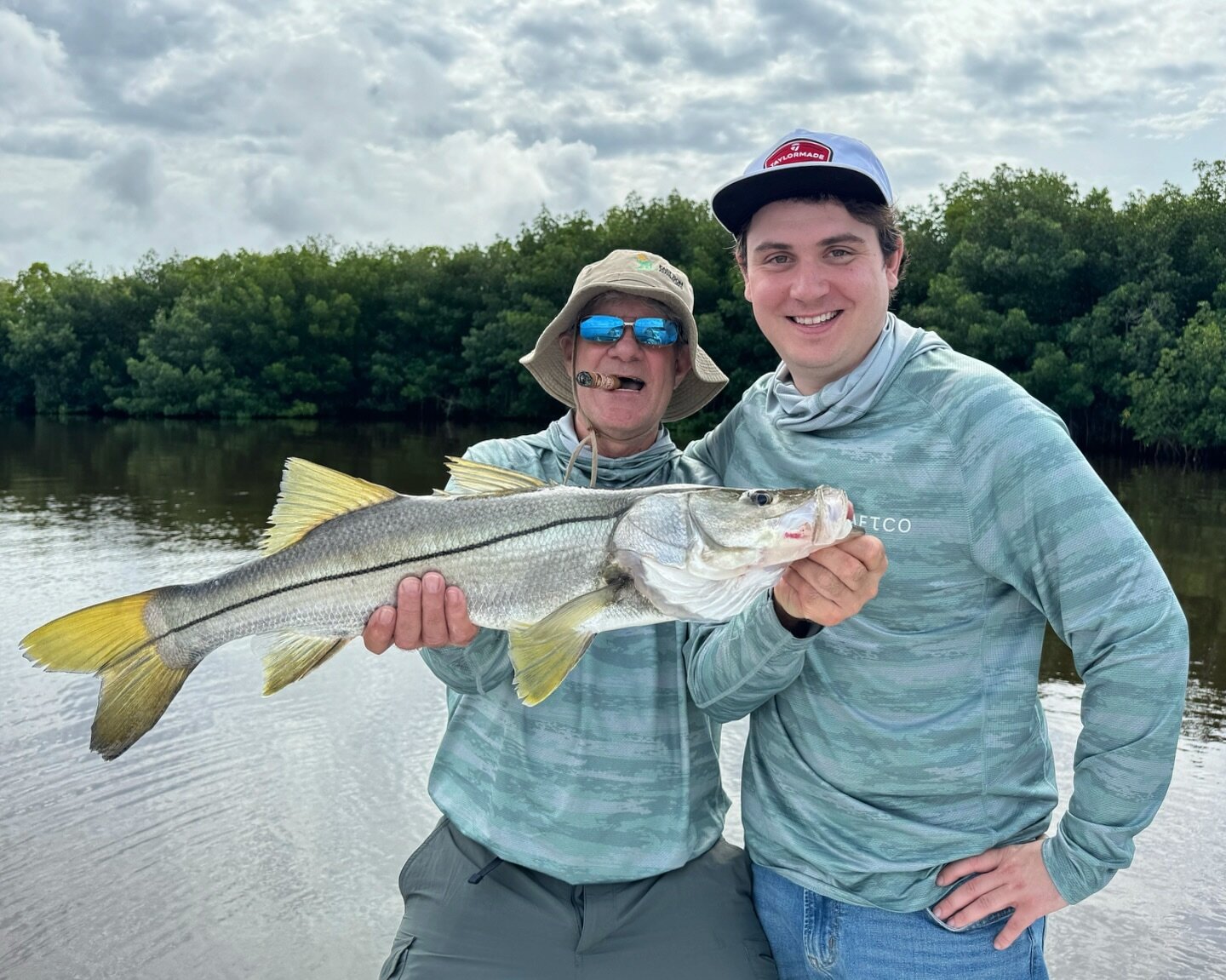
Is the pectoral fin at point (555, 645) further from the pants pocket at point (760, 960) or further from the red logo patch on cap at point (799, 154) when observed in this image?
the red logo patch on cap at point (799, 154)

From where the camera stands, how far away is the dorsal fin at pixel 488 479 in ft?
10.6

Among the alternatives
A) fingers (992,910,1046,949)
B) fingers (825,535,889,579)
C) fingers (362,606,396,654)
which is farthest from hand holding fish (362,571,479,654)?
fingers (992,910,1046,949)

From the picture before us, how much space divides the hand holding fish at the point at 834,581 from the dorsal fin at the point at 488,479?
957mm

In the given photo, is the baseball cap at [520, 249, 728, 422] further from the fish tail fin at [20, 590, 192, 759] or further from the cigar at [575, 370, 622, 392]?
the fish tail fin at [20, 590, 192, 759]

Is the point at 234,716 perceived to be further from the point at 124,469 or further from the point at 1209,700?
the point at 124,469

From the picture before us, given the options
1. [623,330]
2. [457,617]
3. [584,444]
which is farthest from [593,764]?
[623,330]

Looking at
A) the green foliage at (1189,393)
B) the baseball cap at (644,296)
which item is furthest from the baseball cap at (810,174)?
the green foliage at (1189,393)

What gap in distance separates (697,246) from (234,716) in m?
41.1

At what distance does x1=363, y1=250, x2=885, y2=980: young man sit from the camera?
10.7ft

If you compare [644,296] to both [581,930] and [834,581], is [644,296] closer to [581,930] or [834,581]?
[834,581]

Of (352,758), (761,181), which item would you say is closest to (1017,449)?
(761,181)

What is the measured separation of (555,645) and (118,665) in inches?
58.0

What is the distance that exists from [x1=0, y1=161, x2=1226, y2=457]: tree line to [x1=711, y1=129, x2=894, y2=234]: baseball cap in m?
30.8

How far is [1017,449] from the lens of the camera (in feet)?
8.73
